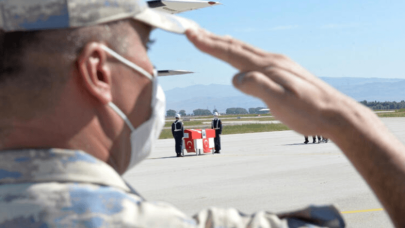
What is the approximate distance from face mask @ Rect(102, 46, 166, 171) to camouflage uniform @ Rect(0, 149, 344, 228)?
173 millimetres

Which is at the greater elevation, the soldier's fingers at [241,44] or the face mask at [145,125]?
the soldier's fingers at [241,44]

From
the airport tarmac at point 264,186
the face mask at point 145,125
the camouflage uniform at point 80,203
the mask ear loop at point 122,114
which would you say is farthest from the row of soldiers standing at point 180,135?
the camouflage uniform at point 80,203

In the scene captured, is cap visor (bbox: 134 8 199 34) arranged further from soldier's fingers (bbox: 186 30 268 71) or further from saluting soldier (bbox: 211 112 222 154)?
saluting soldier (bbox: 211 112 222 154)

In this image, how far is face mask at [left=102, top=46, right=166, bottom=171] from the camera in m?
1.08

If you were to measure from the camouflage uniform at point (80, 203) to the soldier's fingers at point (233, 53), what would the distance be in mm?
323

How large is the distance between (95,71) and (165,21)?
0.68 ft

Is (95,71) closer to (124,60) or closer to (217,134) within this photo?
(124,60)

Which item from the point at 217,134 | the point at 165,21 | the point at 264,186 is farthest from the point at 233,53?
the point at 217,134

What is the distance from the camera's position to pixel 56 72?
3.32 feet

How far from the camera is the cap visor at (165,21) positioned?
1077 mm

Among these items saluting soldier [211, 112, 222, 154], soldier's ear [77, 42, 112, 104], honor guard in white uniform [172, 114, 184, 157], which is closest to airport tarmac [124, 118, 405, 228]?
honor guard in white uniform [172, 114, 184, 157]

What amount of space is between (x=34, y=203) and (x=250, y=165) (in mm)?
14487

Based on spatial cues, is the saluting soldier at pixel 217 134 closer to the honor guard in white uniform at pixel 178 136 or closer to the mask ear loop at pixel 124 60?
the honor guard in white uniform at pixel 178 136

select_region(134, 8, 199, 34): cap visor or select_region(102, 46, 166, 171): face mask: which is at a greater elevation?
select_region(134, 8, 199, 34): cap visor
